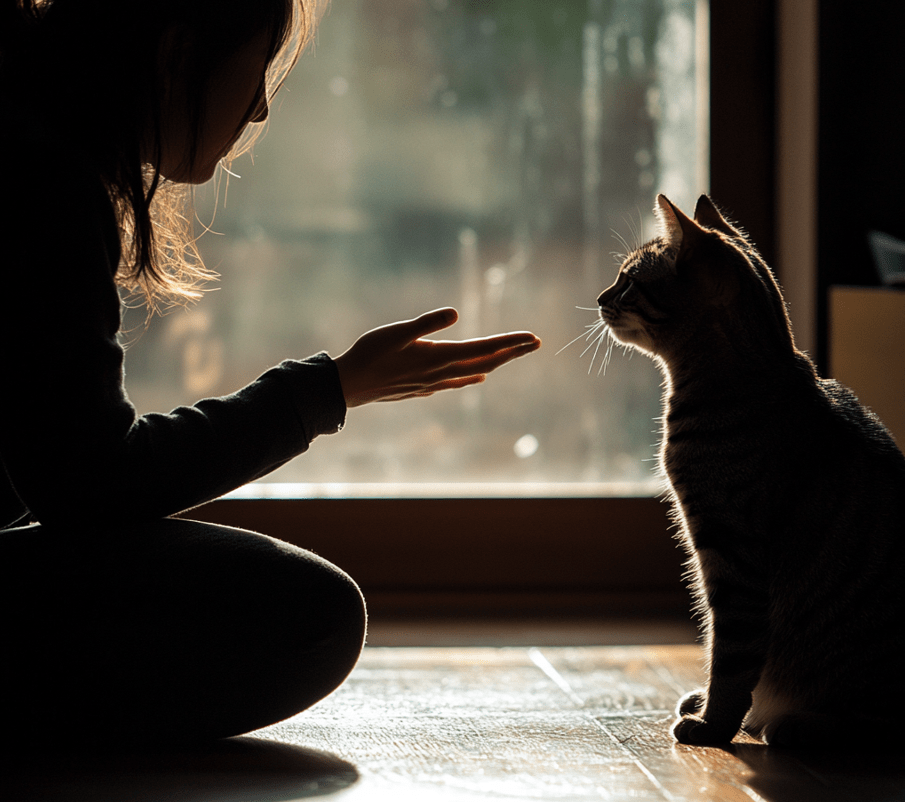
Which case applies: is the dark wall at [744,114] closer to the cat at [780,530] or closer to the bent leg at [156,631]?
the cat at [780,530]

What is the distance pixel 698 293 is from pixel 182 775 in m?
0.73

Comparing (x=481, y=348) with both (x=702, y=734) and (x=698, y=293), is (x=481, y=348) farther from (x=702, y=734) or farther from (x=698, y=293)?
(x=702, y=734)

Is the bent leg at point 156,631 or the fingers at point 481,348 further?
the fingers at point 481,348

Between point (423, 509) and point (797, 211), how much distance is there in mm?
960

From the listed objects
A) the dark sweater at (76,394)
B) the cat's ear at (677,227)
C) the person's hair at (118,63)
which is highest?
the person's hair at (118,63)

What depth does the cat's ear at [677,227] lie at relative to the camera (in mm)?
1022

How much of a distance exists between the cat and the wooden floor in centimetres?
6

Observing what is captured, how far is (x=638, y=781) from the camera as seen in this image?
83cm

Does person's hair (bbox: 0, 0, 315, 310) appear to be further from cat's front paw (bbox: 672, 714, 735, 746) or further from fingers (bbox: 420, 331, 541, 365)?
cat's front paw (bbox: 672, 714, 735, 746)

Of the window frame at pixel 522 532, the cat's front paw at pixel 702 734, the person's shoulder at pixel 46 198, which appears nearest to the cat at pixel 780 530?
the cat's front paw at pixel 702 734

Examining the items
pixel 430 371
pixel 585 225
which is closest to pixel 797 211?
pixel 585 225

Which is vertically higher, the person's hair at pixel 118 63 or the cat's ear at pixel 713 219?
the person's hair at pixel 118 63

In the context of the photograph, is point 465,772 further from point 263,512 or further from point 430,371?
point 263,512

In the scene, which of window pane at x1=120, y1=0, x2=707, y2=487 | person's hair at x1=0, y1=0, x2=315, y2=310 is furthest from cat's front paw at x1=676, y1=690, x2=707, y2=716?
window pane at x1=120, y1=0, x2=707, y2=487
